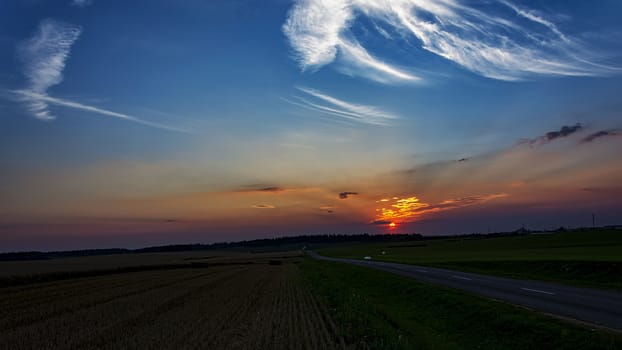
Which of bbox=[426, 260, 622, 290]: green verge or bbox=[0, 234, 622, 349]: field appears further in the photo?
bbox=[426, 260, 622, 290]: green verge

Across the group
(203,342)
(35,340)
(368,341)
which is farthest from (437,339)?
(35,340)

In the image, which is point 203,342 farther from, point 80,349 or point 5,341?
point 5,341

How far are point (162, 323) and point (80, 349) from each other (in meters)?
5.24

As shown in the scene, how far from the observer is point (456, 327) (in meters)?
18.3

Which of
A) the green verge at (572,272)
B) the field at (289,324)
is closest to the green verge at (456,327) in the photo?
the field at (289,324)

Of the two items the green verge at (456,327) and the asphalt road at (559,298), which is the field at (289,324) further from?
the asphalt road at (559,298)

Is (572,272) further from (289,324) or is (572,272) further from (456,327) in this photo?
(289,324)

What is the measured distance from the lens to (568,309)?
59.8ft

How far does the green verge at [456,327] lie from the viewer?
1366 centimetres

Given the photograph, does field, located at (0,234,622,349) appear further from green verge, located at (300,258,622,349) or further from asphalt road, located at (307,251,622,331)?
asphalt road, located at (307,251,622,331)

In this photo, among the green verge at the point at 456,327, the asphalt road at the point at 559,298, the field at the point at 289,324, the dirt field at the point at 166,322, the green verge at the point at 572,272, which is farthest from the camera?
the green verge at the point at 572,272

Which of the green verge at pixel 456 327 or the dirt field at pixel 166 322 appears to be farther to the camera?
the dirt field at pixel 166 322

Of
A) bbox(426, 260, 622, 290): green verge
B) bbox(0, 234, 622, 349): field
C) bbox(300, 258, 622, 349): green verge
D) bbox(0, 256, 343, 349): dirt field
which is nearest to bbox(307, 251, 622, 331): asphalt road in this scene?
bbox(300, 258, 622, 349): green verge

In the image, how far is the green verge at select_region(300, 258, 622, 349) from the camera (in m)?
13.7
